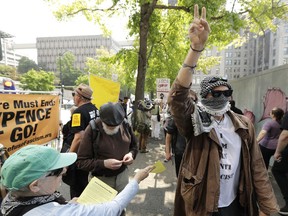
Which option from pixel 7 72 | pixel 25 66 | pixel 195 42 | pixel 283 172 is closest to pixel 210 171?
pixel 195 42

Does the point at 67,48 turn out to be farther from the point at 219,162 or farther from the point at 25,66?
the point at 219,162

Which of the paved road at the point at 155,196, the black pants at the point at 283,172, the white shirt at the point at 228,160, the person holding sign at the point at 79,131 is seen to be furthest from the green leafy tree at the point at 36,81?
the white shirt at the point at 228,160

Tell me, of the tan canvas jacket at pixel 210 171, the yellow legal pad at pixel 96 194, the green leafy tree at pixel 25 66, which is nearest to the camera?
the yellow legal pad at pixel 96 194

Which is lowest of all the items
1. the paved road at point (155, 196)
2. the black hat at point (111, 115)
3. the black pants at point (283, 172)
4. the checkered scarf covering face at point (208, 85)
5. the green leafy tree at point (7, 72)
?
the paved road at point (155, 196)

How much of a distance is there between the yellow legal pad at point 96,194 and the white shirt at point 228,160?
0.91 meters

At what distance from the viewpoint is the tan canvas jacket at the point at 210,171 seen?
6.09 feet

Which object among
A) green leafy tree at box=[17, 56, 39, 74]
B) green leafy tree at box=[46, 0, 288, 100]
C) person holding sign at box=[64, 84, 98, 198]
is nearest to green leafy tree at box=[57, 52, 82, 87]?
green leafy tree at box=[17, 56, 39, 74]

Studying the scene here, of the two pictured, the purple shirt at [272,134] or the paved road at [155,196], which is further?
the purple shirt at [272,134]

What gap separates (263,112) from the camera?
20.8 feet

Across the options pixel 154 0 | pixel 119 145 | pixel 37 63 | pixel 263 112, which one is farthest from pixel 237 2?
pixel 37 63

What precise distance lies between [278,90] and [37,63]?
122m

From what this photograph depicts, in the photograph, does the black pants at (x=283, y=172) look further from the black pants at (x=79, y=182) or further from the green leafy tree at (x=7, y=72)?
the green leafy tree at (x=7, y=72)

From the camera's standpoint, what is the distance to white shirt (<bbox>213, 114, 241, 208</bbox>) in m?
1.94

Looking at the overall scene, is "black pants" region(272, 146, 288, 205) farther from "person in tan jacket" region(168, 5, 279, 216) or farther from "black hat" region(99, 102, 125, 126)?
"black hat" region(99, 102, 125, 126)
